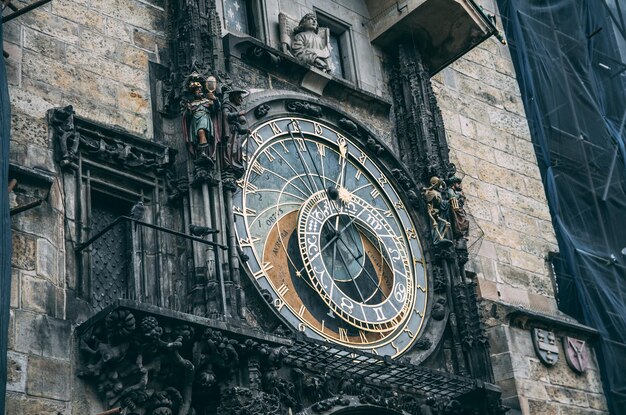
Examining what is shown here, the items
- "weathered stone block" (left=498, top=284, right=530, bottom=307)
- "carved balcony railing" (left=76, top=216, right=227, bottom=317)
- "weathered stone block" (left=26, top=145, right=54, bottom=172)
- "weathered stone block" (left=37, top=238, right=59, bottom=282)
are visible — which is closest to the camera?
"weathered stone block" (left=37, top=238, right=59, bottom=282)

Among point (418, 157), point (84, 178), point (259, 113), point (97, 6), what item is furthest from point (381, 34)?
point (84, 178)

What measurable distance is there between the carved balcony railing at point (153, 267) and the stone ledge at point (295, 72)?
229 cm

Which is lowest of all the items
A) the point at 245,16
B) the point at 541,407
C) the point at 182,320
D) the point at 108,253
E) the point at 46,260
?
the point at 182,320

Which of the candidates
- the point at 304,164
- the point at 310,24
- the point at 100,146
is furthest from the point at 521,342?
the point at 100,146

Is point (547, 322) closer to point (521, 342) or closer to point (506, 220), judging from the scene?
point (521, 342)

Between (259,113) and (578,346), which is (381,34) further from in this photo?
(578,346)

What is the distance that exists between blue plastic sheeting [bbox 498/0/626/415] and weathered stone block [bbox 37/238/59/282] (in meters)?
7.31

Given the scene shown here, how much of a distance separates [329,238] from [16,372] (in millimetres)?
3845

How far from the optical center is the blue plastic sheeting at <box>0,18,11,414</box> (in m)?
10.2

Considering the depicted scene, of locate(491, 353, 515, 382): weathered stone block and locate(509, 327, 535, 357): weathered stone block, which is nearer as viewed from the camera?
locate(491, 353, 515, 382): weathered stone block

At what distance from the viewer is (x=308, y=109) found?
14102mm

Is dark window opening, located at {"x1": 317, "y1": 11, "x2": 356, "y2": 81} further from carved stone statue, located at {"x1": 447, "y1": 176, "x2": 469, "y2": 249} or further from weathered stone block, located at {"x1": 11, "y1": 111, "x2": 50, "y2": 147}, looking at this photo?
weathered stone block, located at {"x1": 11, "y1": 111, "x2": 50, "y2": 147}

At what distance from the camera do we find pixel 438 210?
1462cm

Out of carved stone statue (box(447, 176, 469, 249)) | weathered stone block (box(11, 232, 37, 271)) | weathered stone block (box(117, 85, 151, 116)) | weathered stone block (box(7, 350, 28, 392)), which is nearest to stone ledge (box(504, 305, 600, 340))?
carved stone statue (box(447, 176, 469, 249))
